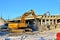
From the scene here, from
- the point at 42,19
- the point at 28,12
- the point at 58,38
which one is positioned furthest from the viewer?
the point at 42,19

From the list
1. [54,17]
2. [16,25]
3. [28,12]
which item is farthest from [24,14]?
[54,17]

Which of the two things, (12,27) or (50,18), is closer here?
(12,27)

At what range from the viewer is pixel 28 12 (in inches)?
784

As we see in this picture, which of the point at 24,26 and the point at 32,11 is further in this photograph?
the point at 32,11

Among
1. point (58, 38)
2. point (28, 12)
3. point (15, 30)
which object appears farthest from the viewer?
point (28, 12)

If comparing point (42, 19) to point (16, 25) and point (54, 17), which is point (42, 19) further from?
point (16, 25)

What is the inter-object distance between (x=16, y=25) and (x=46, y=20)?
30.8m

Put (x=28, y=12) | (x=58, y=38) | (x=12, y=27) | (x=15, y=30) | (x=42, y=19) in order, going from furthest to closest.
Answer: (x=42, y=19), (x=28, y=12), (x=12, y=27), (x=15, y=30), (x=58, y=38)

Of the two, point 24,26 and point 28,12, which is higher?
point 28,12

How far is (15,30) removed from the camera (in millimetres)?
17031

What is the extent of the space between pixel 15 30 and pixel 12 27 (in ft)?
4.06

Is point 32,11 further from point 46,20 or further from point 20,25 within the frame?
point 46,20

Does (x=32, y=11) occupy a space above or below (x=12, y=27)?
above

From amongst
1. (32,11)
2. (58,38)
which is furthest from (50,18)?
(58,38)
